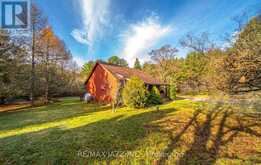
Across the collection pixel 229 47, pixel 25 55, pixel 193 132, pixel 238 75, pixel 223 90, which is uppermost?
pixel 25 55

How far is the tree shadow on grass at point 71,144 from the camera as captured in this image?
3.95 metres

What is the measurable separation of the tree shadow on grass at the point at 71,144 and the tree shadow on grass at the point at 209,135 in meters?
1.45

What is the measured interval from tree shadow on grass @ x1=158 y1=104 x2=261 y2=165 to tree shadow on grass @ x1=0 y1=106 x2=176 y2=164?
1.45 meters

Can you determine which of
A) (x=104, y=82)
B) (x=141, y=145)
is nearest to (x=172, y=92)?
(x=104, y=82)

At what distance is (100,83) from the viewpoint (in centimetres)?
1655

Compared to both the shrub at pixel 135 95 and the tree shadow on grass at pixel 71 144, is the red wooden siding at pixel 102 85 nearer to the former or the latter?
the shrub at pixel 135 95

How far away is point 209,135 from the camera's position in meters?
5.91

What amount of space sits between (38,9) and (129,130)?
51.6 feet

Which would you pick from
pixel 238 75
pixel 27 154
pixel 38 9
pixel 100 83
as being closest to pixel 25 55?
pixel 38 9

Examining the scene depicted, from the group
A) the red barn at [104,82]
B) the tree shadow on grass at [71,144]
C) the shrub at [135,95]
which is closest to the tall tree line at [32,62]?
the red barn at [104,82]

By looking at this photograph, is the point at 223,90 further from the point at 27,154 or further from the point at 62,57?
the point at 62,57

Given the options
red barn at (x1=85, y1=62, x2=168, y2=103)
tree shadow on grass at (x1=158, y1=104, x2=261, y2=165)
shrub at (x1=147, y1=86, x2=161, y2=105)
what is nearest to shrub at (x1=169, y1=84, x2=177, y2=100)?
red barn at (x1=85, y1=62, x2=168, y2=103)

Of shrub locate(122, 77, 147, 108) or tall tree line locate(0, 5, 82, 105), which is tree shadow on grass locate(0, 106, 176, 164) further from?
tall tree line locate(0, 5, 82, 105)

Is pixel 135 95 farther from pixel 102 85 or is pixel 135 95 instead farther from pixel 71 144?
pixel 71 144
